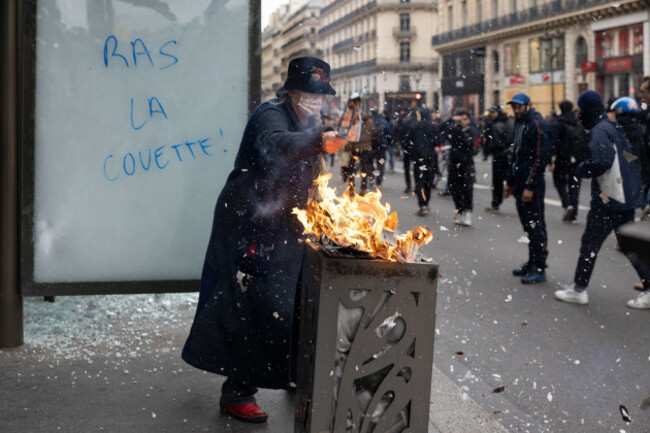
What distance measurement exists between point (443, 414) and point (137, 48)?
256 centimetres

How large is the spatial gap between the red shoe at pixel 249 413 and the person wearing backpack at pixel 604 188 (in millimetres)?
3871

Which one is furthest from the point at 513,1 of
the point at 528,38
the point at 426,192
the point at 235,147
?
the point at 235,147

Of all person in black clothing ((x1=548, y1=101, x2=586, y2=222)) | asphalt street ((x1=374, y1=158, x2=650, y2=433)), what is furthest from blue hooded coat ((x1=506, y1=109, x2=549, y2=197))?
person in black clothing ((x1=548, y1=101, x2=586, y2=222))

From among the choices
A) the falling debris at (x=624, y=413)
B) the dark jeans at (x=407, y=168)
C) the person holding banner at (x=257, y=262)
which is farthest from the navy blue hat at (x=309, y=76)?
the dark jeans at (x=407, y=168)

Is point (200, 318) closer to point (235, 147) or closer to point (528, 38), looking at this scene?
point (235, 147)

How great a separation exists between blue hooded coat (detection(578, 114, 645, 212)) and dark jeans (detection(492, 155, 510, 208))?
636 cm

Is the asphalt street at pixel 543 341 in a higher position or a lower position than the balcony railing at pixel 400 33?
lower

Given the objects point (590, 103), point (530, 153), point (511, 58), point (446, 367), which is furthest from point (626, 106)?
point (511, 58)

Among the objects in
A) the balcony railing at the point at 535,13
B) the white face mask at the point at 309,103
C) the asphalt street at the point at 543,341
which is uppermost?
the balcony railing at the point at 535,13

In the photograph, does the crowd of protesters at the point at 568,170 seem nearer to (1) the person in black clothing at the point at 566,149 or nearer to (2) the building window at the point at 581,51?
(1) the person in black clothing at the point at 566,149

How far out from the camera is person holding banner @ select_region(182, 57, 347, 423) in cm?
373

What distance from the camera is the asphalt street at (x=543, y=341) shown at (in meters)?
4.37

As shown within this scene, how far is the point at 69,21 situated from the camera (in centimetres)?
455

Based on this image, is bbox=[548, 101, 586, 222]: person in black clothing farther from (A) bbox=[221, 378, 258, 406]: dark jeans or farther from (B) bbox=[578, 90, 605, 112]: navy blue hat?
(A) bbox=[221, 378, 258, 406]: dark jeans
